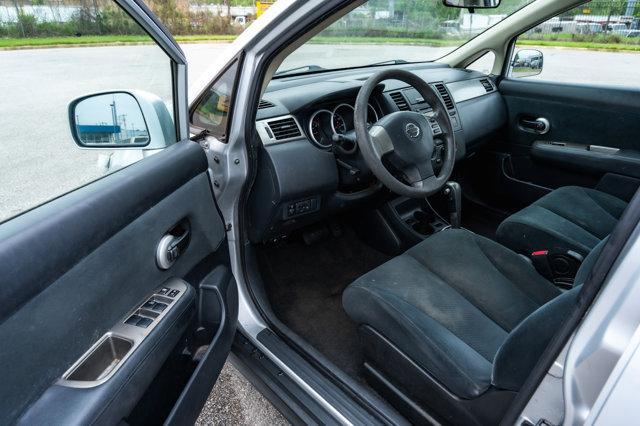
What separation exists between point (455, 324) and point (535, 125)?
1953 millimetres

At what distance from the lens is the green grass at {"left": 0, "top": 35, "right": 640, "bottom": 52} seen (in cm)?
100

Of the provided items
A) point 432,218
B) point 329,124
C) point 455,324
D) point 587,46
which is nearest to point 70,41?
point 329,124

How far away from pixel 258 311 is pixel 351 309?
1.51ft

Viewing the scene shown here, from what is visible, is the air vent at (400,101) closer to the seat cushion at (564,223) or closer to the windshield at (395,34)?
the windshield at (395,34)

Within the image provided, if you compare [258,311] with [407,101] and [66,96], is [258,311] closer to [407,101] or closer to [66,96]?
[66,96]

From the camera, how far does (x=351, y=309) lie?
5.15 ft

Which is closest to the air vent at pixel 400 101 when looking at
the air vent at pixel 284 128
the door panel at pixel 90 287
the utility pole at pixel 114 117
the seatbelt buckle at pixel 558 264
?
the air vent at pixel 284 128

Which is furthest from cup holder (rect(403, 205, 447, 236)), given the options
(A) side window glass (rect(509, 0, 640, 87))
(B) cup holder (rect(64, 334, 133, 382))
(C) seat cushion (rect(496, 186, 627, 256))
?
(B) cup holder (rect(64, 334, 133, 382))

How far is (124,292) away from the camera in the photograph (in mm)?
1088

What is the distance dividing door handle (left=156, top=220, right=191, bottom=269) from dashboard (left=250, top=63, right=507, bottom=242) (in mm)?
521

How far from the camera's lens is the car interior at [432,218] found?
54.2 inches

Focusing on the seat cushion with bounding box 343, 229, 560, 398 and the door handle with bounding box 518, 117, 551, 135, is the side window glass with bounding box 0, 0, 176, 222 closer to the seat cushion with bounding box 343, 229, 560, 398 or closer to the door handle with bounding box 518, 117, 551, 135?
the seat cushion with bounding box 343, 229, 560, 398

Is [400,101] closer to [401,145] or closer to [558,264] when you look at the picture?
[401,145]

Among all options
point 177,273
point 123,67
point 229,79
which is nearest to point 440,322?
point 177,273
